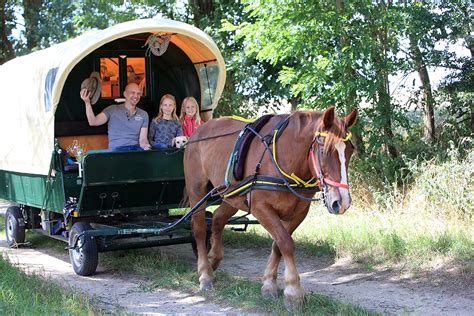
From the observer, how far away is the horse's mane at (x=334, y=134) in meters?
5.23

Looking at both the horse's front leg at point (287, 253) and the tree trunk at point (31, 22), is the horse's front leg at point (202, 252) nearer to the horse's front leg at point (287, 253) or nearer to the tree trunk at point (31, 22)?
the horse's front leg at point (287, 253)

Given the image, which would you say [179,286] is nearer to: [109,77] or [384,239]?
[384,239]

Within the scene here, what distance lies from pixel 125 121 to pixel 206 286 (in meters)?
2.60

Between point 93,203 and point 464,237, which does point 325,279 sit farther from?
point 93,203

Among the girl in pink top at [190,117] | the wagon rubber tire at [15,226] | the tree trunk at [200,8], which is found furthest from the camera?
the tree trunk at [200,8]

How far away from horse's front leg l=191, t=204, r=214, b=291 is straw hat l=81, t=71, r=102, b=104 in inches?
96.7

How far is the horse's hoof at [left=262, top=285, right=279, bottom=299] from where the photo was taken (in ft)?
19.8

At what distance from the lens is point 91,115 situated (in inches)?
321

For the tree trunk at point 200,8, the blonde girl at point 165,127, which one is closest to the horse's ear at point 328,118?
the blonde girl at point 165,127

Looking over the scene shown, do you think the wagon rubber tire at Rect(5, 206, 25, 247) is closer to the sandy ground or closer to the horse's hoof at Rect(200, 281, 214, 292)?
the sandy ground

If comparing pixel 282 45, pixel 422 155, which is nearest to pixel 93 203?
pixel 282 45

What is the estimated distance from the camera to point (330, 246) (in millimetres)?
8328

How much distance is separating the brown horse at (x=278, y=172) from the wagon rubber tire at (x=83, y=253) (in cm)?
119

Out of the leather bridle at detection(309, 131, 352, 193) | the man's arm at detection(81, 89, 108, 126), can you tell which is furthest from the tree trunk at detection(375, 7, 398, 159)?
the leather bridle at detection(309, 131, 352, 193)
